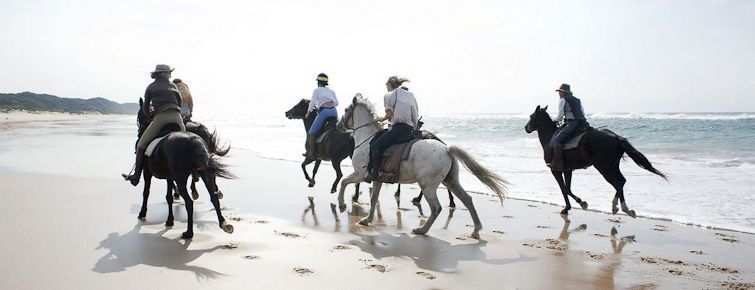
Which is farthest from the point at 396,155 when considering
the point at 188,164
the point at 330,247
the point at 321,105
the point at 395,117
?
the point at 321,105

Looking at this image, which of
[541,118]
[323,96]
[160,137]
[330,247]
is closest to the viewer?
[330,247]

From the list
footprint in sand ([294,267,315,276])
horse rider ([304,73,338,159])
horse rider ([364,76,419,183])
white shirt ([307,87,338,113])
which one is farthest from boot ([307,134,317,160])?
footprint in sand ([294,267,315,276])

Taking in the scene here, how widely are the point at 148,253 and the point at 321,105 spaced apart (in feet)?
19.2

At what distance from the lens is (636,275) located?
227 inches

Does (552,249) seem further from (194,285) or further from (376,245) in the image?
(194,285)

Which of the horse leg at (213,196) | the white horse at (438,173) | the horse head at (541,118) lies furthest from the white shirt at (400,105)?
the horse head at (541,118)

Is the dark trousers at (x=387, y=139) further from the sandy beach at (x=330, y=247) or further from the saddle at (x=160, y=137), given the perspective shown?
the saddle at (x=160, y=137)

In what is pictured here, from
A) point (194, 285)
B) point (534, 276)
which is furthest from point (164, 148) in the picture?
point (534, 276)

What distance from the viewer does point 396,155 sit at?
25.6ft

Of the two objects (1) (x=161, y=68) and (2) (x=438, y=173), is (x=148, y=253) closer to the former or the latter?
(1) (x=161, y=68)

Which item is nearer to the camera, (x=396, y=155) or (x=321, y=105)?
(x=396, y=155)

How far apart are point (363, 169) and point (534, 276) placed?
3.54 meters

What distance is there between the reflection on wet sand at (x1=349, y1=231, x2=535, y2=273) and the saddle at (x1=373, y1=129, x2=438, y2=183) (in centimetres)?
87

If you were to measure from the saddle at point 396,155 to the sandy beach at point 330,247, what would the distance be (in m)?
0.81
